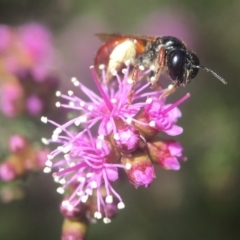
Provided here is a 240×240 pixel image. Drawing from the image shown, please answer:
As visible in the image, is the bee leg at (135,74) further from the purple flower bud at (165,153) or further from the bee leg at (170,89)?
the purple flower bud at (165,153)

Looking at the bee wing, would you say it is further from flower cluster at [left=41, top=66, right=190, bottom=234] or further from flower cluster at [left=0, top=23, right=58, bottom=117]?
flower cluster at [left=0, top=23, right=58, bottom=117]

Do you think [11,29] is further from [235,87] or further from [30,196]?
[235,87]

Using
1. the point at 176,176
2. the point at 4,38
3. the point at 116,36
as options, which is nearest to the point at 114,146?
the point at 116,36

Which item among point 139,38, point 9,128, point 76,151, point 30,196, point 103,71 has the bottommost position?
point 30,196

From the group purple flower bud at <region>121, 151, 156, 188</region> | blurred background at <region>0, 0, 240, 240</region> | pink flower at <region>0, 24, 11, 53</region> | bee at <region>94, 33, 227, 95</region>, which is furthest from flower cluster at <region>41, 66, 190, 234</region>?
pink flower at <region>0, 24, 11, 53</region>

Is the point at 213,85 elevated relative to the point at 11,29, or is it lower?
lower

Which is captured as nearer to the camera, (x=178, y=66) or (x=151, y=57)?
(x=178, y=66)

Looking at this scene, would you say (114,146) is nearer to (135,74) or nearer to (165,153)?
(165,153)

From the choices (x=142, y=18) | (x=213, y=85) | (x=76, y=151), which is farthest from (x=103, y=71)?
(x=142, y=18)
